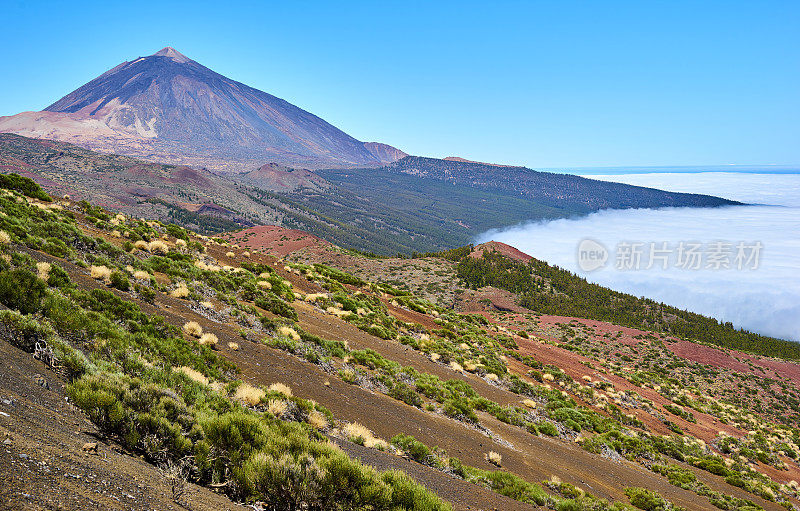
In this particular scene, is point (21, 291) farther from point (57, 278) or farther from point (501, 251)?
point (501, 251)

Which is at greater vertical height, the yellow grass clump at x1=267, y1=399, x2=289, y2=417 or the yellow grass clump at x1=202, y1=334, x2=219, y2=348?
the yellow grass clump at x1=202, y1=334, x2=219, y2=348

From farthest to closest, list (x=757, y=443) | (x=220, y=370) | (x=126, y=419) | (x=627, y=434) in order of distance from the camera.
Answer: (x=757, y=443), (x=627, y=434), (x=220, y=370), (x=126, y=419)

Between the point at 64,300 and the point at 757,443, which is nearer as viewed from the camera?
the point at 64,300

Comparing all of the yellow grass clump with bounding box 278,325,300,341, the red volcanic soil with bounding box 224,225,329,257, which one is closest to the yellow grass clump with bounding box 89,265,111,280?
the yellow grass clump with bounding box 278,325,300,341

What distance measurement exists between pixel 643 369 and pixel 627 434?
104 feet

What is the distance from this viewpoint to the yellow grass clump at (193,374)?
787 centimetres

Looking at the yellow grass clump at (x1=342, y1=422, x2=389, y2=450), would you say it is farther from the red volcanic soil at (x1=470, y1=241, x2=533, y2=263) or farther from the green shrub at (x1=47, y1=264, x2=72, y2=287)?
the red volcanic soil at (x1=470, y1=241, x2=533, y2=263)

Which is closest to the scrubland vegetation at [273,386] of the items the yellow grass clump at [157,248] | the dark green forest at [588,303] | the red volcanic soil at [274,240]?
the yellow grass clump at [157,248]

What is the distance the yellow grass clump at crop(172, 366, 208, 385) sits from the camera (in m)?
7.87

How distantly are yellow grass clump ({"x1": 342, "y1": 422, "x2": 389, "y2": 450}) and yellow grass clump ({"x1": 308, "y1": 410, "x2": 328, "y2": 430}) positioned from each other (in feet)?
1.88

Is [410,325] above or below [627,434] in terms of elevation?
above

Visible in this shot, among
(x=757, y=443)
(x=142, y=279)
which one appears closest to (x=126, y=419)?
(x=142, y=279)

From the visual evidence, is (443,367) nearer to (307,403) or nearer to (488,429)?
(488,429)

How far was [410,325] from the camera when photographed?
2473cm
